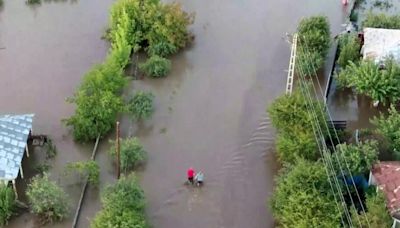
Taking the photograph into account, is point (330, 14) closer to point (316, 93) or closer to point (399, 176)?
point (316, 93)

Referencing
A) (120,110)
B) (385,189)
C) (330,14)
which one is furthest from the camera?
(330,14)

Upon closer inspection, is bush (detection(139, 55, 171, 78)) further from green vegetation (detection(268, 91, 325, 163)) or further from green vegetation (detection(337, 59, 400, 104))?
green vegetation (detection(337, 59, 400, 104))

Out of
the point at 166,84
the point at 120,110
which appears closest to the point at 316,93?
the point at 166,84

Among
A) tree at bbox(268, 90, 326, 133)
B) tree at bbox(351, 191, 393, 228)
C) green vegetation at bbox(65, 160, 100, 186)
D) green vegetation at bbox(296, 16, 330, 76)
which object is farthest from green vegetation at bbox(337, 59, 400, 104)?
green vegetation at bbox(65, 160, 100, 186)

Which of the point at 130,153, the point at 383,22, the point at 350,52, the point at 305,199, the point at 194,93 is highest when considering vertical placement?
the point at 383,22

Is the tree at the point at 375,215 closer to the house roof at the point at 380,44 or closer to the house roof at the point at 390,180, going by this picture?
the house roof at the point at 390,180

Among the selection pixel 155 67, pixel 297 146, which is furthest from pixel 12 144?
pixel 297 146

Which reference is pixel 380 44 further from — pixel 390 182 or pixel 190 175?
pixel 190 175
